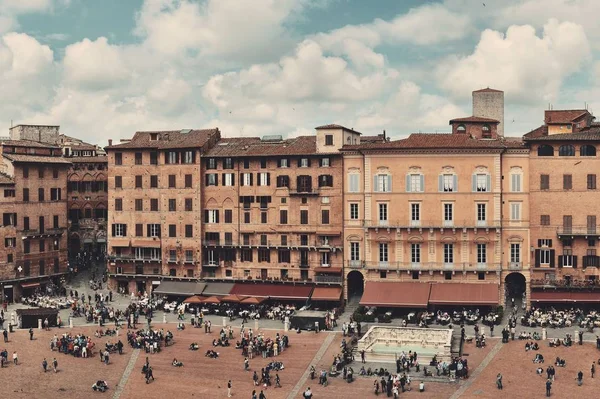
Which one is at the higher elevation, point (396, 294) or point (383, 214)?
point (383, 214)

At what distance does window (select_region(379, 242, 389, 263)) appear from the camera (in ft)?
242

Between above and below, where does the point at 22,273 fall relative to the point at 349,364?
above

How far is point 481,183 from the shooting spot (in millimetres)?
72375

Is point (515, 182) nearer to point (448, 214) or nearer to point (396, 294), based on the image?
point (448, 214)

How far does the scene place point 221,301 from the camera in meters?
74.0

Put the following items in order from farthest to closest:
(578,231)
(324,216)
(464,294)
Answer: (324,216) → (578,231) → (464,294)

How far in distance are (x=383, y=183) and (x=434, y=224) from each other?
6.11 metres

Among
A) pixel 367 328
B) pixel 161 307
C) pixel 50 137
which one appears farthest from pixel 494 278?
pixel 50 137

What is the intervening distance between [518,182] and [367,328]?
19.8 m

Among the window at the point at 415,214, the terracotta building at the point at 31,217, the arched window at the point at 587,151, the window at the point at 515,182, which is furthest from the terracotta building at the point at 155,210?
the arched window at the point at 587,151

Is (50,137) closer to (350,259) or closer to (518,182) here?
(350,259)

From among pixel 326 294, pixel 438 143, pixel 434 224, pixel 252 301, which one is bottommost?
pixel 252 301

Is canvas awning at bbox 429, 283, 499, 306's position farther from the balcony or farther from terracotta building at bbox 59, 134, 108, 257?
terracotta building at bbox 59, 134, 108, 257

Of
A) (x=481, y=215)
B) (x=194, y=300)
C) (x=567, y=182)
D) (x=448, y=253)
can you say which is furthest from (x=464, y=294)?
(x=194, y=300)
